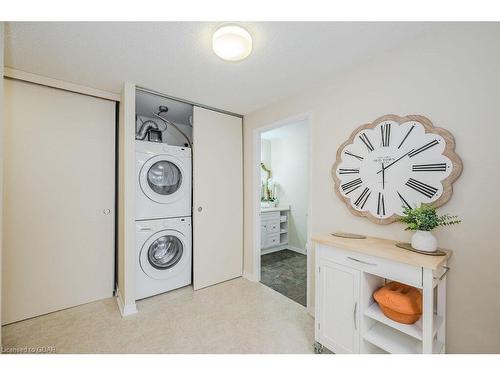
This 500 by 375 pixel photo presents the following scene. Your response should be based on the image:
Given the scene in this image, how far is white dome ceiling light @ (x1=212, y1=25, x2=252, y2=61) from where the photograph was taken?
50.9 inches

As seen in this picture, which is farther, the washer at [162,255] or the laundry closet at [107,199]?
the washer at [162,255]

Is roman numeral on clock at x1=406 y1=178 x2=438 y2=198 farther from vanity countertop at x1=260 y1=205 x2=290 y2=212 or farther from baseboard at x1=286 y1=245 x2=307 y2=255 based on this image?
baseboard at x1=286 y1=245 x2=307 y2=255

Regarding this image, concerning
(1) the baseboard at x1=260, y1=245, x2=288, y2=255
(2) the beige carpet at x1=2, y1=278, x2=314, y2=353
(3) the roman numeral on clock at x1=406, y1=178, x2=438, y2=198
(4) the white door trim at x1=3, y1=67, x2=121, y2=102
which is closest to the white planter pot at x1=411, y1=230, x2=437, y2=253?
(3) the roman numeral on clock at x1=406, y1=178, x2=438, y2=198

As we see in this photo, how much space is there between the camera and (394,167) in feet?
5.03

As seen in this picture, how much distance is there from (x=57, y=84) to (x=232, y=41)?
6.13 ft

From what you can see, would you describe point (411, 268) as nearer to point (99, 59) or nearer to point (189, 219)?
point (189, 219)

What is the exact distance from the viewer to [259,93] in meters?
2.26

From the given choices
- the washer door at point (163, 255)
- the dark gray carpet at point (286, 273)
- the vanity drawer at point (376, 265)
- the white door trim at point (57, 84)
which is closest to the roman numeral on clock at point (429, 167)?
the vanity drawer at point (376, 265)

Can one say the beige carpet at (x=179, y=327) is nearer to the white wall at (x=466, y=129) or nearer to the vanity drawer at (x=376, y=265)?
the vanity drawer at (x=376, y=265)

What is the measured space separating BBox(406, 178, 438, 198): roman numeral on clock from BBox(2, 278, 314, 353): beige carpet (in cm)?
141

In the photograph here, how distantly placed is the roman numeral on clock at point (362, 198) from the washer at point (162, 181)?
1.87 m

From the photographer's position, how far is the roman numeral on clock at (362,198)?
5.49 feet

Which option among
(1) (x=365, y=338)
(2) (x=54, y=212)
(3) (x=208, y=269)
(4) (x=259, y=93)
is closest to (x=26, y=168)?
(2) (x=54, y=212)

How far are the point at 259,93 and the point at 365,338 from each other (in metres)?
2.31
